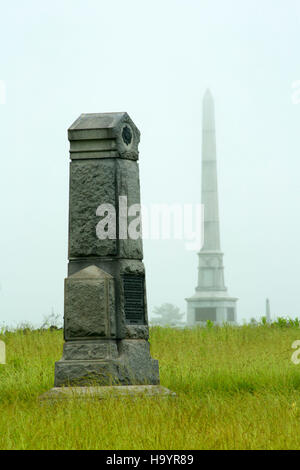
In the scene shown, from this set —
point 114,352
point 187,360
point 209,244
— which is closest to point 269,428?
point 114,352

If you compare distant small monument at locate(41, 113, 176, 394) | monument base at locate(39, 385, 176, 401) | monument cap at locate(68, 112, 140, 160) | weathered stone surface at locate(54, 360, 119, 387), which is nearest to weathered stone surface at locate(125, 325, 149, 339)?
distant small monument at locate(41, 113, 176, 394)

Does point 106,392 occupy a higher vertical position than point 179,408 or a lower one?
higher

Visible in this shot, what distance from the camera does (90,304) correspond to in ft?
27.8

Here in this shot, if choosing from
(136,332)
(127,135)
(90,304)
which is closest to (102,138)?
(127,135)

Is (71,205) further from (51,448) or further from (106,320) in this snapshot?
(51,448)

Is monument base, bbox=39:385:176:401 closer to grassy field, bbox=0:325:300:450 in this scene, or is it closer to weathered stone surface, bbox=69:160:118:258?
grassy field, bbox=0:325:300:450

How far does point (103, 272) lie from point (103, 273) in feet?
0.08

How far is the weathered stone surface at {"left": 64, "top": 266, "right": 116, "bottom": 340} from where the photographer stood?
8.42 meters

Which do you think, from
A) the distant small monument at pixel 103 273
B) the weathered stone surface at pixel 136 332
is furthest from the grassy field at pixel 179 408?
the weathered stone surface at pixel 136 332

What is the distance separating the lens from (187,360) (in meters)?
12.2

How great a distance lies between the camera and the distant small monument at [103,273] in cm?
842

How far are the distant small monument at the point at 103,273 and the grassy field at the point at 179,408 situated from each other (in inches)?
22.4

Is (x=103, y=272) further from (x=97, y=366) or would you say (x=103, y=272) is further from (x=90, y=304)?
(x=97, y=366)

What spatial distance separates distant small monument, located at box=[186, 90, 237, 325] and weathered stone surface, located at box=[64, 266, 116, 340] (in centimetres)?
2599
